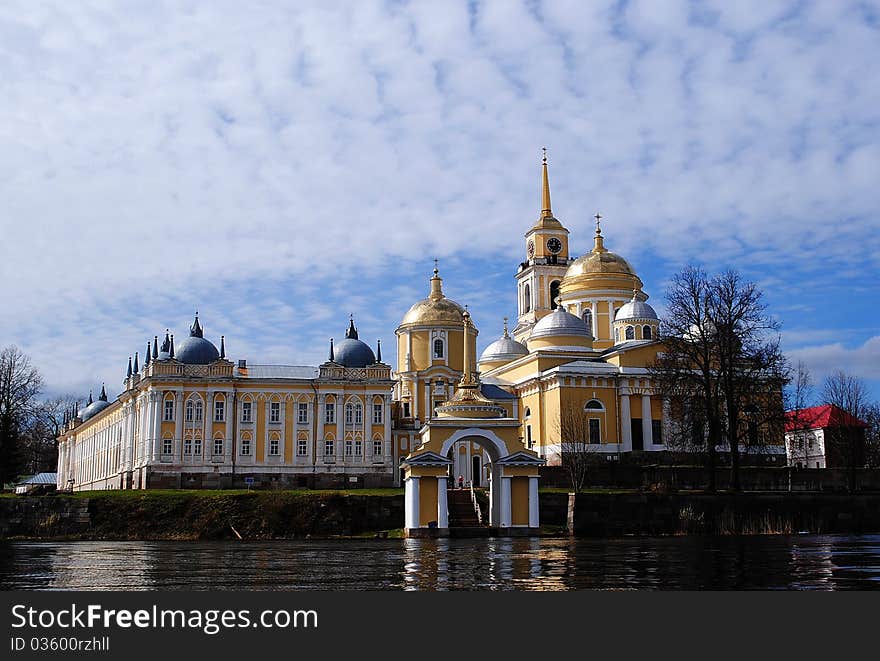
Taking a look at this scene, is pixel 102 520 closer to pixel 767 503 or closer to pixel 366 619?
pixel 767 503

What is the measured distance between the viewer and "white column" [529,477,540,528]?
48.4m

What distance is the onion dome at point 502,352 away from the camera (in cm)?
8612

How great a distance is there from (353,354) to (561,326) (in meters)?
15.7

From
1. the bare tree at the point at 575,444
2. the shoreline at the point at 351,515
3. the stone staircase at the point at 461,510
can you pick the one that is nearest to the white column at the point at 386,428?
the bare tree at the point at 575,444

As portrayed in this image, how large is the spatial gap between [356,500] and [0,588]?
3184 cm

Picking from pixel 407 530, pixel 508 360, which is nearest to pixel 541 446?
pixel 508 360

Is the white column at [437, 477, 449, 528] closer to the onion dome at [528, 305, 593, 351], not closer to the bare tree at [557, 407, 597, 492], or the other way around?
the bare tree at [557, 407, 597, 492]

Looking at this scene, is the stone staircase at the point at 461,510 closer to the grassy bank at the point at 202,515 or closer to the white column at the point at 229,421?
the grassy bank at the point at 202,515

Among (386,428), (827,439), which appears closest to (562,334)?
(386,428)

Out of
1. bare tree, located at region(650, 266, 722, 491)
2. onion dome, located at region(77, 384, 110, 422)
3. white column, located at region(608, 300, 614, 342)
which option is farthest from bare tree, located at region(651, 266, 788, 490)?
onion dome, located at region(77, 384, 110, 422)

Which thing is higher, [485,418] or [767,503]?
[485,418]

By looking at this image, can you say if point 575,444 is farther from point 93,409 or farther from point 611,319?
point 93,409

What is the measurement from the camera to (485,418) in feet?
161

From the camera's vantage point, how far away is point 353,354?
A: 2958 inches
